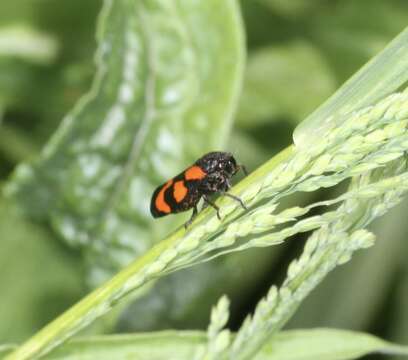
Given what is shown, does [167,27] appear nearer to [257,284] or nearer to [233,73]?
[233,73]

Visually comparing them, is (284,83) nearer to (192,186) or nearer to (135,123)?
(135,123)

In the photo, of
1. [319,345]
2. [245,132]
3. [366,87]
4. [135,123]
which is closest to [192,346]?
[319,345]

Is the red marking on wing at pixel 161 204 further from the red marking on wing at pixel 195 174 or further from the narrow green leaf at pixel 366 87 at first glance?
the narrow green leaf at pixel 366 87

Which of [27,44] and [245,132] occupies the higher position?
[27,44]

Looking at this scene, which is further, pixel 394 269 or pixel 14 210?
pixel 394 269

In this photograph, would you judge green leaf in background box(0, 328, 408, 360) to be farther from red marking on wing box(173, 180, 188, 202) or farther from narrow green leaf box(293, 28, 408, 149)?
red marking on wing box(173, 180, 188, 202)

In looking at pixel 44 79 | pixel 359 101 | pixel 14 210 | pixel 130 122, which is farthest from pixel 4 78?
pixel 359 101
